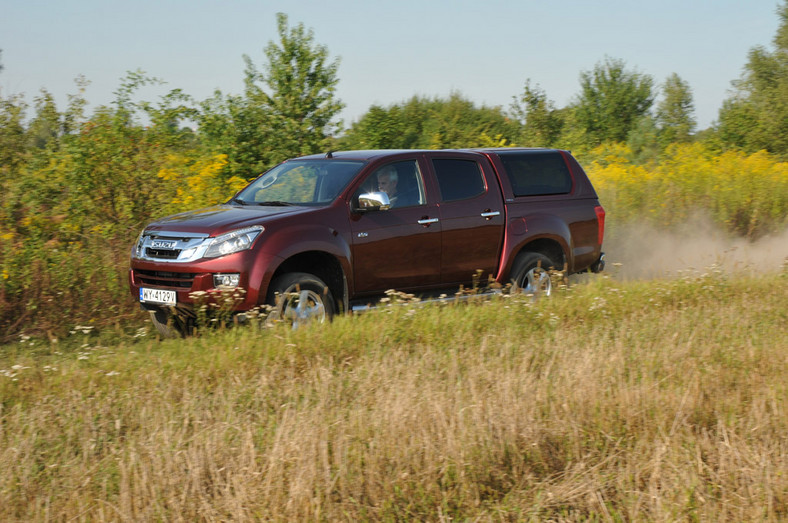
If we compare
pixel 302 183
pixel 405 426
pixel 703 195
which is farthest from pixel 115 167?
pixel 703 195

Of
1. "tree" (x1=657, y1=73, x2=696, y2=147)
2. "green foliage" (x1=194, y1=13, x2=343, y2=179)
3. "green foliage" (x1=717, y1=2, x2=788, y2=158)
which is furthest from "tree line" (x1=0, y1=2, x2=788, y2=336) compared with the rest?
"tree" (x1=657, y1=73, x2=696, y2=147)

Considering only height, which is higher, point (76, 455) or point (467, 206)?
point (467, 206)

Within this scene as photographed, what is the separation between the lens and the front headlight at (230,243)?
6.97 meters

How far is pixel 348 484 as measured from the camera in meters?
3.96

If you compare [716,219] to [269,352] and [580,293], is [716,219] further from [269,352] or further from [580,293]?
[269,352]

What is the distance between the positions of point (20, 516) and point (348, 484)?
1468mm

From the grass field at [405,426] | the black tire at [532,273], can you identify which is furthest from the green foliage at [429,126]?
the grass field at [405,426]

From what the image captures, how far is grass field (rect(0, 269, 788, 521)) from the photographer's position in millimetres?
3840

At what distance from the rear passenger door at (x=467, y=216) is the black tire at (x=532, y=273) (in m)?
0.31

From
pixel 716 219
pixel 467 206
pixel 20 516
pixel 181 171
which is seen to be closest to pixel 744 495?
pixel 20 516

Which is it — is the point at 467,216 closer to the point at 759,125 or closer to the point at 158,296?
the point at 158,296

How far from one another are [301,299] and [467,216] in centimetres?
219

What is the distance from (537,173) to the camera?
9352mm

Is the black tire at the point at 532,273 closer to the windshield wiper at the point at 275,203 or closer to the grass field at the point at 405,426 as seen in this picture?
the grass field at the point at 405,426
